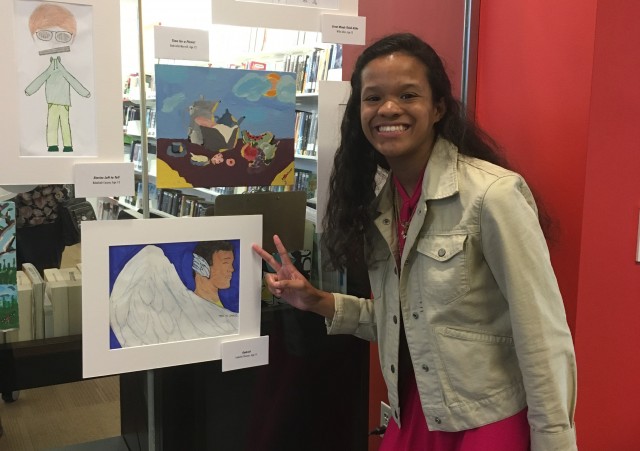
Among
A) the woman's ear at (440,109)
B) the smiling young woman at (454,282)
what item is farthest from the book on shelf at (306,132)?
the woman's ear at (440,109)

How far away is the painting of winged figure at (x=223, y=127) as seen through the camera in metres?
1.50

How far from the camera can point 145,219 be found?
1.50 meters

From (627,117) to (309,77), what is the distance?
0.81m

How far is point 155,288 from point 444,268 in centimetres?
68

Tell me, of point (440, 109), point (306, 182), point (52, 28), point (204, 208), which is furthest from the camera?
point (306, 182)

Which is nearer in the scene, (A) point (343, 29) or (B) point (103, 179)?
(B) point (103, 179)

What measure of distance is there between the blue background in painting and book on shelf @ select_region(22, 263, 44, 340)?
16.3 inches

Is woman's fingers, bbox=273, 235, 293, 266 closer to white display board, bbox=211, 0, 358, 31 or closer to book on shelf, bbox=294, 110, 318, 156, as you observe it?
book on shelf, bbox=294, 110, 318, 156

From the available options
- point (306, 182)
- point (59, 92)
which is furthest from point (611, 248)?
point (59, 92)

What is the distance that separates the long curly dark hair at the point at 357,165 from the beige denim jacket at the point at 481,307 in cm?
7

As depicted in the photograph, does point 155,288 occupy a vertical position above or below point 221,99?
below

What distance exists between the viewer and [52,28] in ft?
4.45

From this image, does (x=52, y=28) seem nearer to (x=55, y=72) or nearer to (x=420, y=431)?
(x=55, y=72)

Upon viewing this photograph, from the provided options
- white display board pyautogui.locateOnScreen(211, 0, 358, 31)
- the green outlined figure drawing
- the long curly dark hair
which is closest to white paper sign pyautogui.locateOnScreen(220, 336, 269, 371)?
the long curly dark hair
